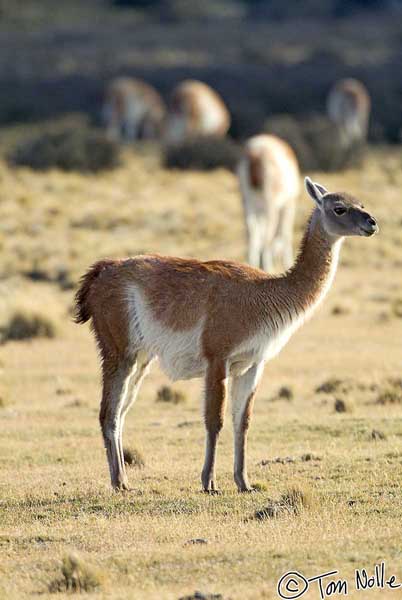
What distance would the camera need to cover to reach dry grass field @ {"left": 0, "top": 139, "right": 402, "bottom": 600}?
18.4 ft

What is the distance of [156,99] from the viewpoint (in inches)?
1521

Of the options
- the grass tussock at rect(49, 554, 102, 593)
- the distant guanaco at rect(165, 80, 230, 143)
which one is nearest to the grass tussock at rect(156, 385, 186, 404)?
the grass tussock at rect(49, 554, 102, 593)

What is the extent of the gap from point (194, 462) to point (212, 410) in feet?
3.77

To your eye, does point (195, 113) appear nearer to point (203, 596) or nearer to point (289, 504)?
point (289, 504)

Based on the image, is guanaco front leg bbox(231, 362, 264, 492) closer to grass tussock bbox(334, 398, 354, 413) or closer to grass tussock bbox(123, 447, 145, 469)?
grass tussock bbox(123, 447, 145, 469)

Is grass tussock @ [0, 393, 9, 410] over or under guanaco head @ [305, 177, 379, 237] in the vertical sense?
under

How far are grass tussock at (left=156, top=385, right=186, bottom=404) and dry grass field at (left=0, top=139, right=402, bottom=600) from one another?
5cm

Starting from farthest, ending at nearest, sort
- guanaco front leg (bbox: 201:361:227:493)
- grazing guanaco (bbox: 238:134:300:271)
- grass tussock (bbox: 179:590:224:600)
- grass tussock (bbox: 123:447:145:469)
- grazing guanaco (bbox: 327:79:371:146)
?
grazing guanaco (bbox: 327:79:371:146), grazing guanaco (bbox: 238:134:300:271), grass tussock (bbox: 123:447:145:469), guanaco front leg (bbox: 201:361:227:493), grass tussock (bbox: 179:590:224:600)

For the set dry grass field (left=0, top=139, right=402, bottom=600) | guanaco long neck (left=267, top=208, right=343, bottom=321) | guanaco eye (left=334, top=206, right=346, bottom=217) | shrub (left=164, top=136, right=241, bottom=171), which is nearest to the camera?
dry grass field (left=0, top=139, right=402, bottom=600)

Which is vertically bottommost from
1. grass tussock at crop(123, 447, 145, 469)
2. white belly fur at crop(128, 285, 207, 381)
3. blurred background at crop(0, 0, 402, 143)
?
blurred background at crop(0, 0, 402, 143)

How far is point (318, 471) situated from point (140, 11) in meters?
76.4

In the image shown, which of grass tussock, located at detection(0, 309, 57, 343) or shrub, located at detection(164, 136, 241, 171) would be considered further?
shrub, located at detection(164, 136, 241, 171)

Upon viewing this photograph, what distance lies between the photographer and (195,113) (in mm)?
33281

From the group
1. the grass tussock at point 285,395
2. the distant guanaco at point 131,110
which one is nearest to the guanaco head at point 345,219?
the grass tussock at point 285,395
